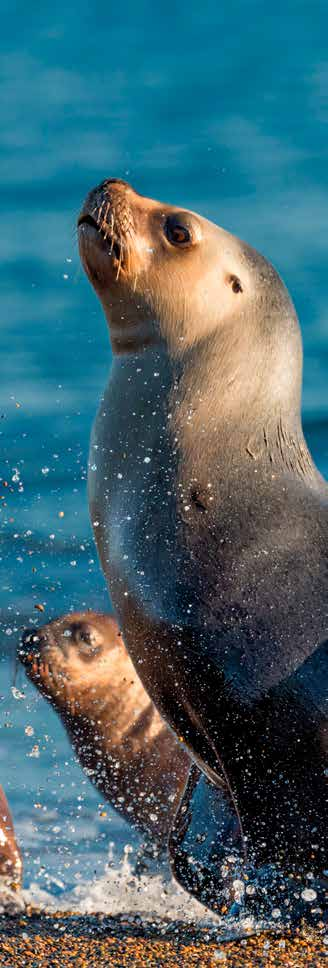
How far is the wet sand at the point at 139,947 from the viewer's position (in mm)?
4492

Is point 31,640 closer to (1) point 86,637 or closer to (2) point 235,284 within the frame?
(1) point 86,637

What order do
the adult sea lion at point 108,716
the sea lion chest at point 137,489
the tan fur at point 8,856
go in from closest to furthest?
the sea lion chest at point 137,489 → the tan fur at point 8,856 → the adult sea lion at point 108,716

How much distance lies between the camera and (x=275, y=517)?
4855 mm

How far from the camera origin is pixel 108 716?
294 inches

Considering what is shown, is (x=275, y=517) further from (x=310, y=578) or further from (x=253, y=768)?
(x=253, y=768)

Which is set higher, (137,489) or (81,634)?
(81,634)

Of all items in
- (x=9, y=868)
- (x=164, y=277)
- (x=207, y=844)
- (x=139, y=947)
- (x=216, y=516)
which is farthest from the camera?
(x=9, y=868)

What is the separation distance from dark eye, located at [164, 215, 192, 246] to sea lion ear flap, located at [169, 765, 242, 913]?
201 cm

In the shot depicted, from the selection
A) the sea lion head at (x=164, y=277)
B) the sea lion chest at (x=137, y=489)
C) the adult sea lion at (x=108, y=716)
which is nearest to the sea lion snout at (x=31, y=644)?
the adult sea lion at (x=108, y=716)

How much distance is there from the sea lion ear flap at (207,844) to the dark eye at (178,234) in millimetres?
2007

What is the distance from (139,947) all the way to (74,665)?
2.99m

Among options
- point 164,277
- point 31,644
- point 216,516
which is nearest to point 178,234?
point 164,277

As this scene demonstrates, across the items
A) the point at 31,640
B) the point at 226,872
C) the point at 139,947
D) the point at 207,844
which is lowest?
the point at 139,947

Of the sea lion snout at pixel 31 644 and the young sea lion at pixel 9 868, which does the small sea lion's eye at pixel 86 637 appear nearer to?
the sea lion snout at pixel 31 644
